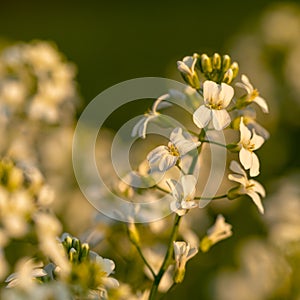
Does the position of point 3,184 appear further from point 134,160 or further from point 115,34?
point 115,34

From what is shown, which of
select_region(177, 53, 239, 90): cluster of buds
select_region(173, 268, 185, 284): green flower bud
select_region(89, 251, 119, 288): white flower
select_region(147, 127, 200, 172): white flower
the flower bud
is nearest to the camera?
select_region(89, 251, 119, 288): white flower

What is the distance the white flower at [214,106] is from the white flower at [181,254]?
0.36 meters

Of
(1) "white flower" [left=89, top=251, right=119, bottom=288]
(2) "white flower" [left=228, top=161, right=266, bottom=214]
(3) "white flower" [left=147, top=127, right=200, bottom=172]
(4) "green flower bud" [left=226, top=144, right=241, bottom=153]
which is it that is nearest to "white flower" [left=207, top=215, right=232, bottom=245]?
(2) "white flower" [left=228, top=161, right=266, bottom=214]

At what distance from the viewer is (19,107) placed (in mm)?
4031

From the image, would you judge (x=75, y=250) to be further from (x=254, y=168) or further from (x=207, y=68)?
(x=207, y=68)

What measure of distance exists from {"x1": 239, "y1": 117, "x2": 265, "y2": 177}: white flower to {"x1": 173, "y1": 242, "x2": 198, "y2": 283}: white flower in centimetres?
29

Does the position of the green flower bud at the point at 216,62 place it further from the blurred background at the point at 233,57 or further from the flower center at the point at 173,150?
the blurred background at the point at 233,57

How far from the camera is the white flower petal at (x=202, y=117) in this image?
2.43 meters

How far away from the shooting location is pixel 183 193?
2432 mm

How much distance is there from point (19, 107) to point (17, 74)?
19 cm

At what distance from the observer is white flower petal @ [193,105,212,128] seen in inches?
95.5

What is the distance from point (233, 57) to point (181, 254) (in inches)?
176

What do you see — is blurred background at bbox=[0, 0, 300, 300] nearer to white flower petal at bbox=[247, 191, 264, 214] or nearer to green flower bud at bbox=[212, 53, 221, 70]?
white flower petal at bbox=[247, 191, 264, 214]

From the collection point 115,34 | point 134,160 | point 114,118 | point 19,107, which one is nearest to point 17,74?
point 19,107
